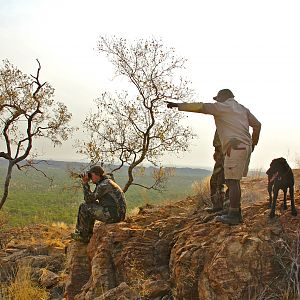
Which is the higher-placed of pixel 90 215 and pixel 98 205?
pixel 98 205

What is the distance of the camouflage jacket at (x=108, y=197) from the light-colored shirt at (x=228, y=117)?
2.77m

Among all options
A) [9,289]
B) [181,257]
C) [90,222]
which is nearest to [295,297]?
[181,257]

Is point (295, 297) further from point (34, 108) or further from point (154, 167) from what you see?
point (34, 108)

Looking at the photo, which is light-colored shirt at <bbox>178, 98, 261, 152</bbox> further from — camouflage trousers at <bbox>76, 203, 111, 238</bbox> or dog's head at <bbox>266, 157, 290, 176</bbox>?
camouflage trousers at <bbox>76, 203, 111, 238</bbox>

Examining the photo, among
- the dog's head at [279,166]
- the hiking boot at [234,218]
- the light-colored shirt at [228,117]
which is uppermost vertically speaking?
the light-colored shirt at [228,117]

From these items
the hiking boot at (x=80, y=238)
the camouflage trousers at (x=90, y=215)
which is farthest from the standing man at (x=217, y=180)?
the hiking boot at (x=80, y=238)

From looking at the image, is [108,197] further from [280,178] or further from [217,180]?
[280,178]

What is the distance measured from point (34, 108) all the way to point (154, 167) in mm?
5516

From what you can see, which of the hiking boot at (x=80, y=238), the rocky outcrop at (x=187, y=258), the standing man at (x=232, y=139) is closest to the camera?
the rocky outcrop at (x=187, y=258)

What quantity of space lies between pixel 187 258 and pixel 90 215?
2.57 m

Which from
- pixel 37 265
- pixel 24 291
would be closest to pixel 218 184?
pixel 24 291

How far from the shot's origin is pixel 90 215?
27.2 feet

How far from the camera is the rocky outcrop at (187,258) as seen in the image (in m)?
5.69

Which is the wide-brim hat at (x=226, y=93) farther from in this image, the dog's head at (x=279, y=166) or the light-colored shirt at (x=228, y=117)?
the dog's head at (x=279, y=166)
